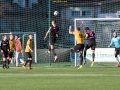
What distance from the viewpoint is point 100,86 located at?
46.2 ft

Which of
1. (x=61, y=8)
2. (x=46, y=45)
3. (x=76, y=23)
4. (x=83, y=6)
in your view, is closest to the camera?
(x=76, y=23)

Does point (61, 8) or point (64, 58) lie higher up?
point (61, 8)

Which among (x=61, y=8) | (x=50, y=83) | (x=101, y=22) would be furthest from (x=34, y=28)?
(x=50, y=83)

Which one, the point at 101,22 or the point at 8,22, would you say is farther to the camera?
the point at 8,22

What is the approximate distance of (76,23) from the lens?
94.0ft

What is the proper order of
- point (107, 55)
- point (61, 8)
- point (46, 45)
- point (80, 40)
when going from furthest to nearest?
point (61, 8) < point (46, 45) < point (107, 55) < point (80, 40)

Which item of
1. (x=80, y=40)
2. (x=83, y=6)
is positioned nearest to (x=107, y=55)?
(x=80, y=40)

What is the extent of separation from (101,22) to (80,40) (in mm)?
7238

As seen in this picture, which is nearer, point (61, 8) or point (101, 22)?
point (101, 22)

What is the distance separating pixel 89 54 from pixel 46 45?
404 centimetres

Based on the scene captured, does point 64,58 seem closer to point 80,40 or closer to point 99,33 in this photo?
point 99,33

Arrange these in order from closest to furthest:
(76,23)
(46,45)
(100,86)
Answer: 1. (100,86)
2. (76,23)
3. (46,45)

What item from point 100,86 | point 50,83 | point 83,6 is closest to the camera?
point 100,86

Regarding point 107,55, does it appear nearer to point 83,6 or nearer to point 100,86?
point 100,86
